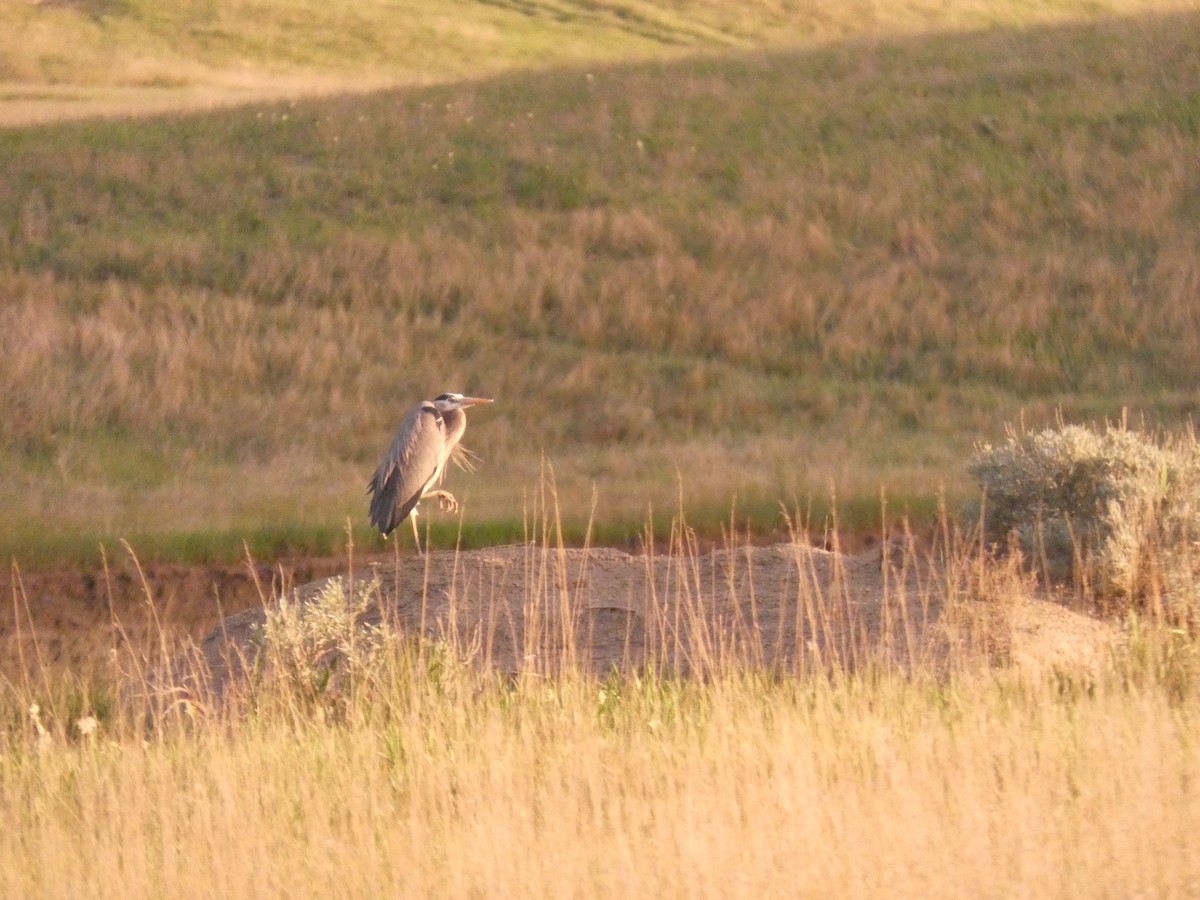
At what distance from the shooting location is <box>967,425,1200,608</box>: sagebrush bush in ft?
26.3

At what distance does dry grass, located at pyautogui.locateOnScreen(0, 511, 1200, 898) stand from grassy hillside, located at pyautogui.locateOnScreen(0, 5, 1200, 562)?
5.87 m

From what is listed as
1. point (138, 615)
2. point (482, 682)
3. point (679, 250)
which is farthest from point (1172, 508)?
point (679, 250)

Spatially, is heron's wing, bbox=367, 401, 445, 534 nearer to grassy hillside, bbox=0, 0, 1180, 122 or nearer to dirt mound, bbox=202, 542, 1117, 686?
dirt mound, bbox=202, 542, 1117, 686

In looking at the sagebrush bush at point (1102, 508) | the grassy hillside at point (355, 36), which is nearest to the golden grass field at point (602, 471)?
the sagebrush bush at point (1102, 508)

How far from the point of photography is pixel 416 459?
954cm

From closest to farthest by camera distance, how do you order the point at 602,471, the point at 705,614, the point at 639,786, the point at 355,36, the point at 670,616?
1. the point at 639,786
2. the point at 705,614
3. the point at 670,616
4. the point at 602,471
5. the point at 355,36

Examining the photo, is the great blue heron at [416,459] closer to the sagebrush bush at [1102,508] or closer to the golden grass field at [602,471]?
the golden grass field at [602,471]

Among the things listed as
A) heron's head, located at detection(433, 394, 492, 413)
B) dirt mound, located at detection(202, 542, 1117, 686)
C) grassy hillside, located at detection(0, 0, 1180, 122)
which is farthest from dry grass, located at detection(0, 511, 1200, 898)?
grassy hillside, located at detection(0, 0, 1180, 122)

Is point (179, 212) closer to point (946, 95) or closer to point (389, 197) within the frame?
point (389, 197)

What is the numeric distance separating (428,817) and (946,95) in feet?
Result: 76.4

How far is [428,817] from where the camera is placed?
5.62 m

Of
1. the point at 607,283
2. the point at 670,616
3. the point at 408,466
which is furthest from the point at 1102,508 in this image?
the point at 607,283

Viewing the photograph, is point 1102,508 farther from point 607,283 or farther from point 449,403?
point 607,283

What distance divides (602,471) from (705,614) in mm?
6840
